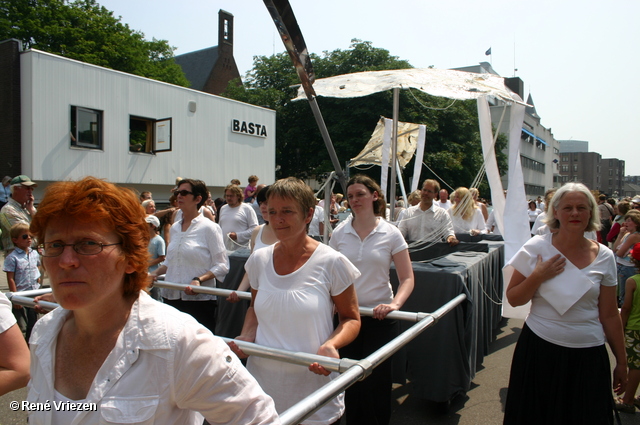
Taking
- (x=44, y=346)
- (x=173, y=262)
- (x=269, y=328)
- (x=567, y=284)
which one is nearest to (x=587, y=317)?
(x=567, y=284)

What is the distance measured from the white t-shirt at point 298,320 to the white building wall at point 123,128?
1582 cm

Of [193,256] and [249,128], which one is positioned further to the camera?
[249,128]

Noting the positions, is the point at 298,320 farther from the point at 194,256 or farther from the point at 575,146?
the point at 575,146

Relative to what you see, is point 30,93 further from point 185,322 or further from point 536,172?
point 536,172

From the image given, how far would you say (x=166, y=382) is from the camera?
4.05ft

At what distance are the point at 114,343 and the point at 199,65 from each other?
52.0 meters

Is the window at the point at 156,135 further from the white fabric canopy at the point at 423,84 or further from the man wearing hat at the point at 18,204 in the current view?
the white fabric canopy at the point at 423,84

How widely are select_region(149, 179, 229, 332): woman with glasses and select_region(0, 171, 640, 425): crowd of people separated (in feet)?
0.04

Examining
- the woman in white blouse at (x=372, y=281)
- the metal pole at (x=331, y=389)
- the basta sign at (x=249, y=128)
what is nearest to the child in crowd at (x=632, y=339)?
the woman in white blouse at (x=372, y=281)

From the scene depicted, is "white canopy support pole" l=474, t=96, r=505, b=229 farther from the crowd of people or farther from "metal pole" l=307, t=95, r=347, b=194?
"metal pole" l=307, t=95, r=347, b=194

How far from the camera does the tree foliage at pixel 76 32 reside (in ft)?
80.6

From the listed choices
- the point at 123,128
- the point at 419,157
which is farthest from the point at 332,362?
the point at 123,128

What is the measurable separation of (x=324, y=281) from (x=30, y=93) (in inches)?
696

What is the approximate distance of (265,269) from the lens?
2.49 metres
